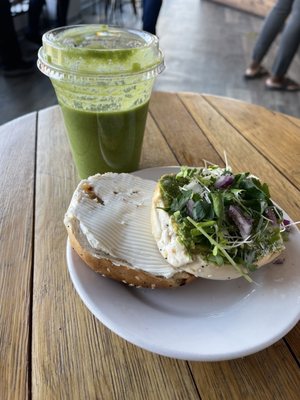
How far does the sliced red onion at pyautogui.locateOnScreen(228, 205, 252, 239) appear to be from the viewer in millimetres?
644

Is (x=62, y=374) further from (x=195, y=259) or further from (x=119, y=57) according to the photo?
(x=119, y=57)

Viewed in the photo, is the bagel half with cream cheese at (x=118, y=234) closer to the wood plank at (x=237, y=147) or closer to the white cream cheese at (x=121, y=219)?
the white cream cheese at (x=121, y=219)

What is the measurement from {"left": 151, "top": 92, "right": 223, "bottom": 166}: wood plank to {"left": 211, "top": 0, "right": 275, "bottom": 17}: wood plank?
4.57 m

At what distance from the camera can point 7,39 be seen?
285cm

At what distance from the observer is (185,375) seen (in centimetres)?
56

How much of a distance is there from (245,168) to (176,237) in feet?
1.53

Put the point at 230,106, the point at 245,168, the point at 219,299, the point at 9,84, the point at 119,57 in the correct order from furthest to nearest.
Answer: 1. the point at 9,84
2. the point at 230,106
3. the point at 245,168
4. the point at 119,57
5. the point at 219,299

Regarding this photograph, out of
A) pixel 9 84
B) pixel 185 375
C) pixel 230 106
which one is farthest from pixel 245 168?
A: pixel 9 84

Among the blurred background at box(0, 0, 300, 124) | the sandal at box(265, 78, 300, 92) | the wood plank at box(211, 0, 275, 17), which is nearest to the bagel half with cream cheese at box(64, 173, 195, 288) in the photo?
the blurred background at box(0, 0, 300, 124)

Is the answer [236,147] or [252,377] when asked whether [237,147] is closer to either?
[236,147]

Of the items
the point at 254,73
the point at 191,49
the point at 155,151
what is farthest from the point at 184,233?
the point at 191,49

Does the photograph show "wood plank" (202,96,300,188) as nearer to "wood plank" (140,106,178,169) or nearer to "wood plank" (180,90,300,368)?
"wood plank" (180,90,300,368)

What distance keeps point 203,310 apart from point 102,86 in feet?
1.73

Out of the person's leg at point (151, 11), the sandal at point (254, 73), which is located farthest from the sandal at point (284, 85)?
the person's leg at point (151, 11)
